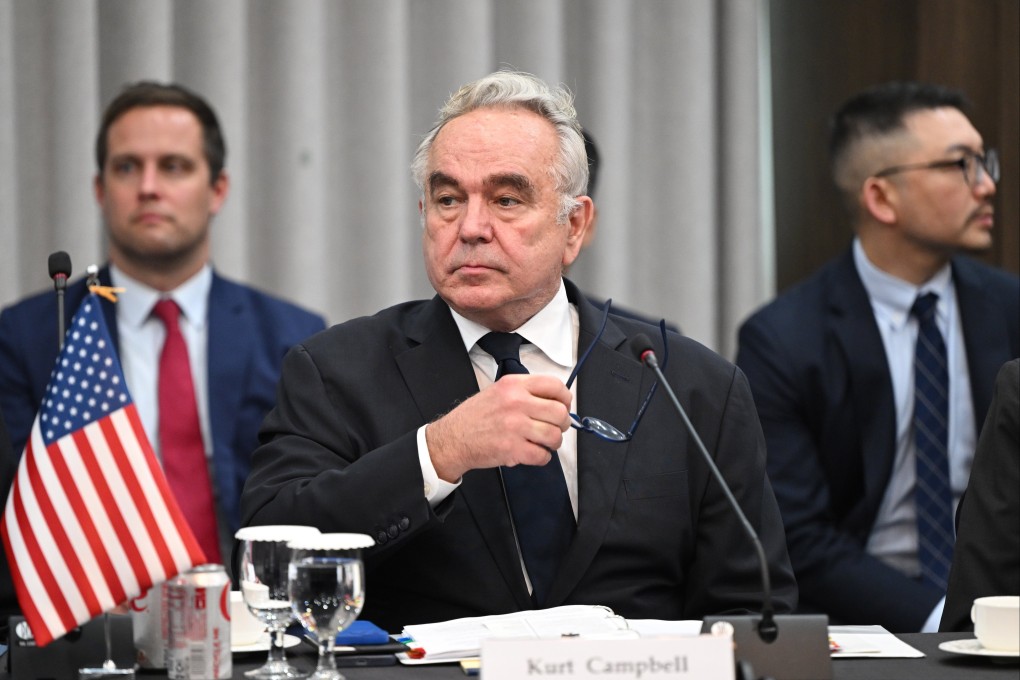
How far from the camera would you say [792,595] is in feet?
7.44

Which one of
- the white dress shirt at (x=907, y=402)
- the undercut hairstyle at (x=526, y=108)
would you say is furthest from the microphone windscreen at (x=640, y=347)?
the white dress shirt at (x=907, y=402)

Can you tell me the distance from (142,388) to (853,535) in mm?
1865

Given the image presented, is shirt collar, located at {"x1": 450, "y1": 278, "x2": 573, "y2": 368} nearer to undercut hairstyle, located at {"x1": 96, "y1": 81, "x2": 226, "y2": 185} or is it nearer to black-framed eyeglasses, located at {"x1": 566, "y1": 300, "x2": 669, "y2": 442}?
black-framed eyeglasses, located at {"x1": 566, "y1": 300, "x2": 669, "y2": 442}

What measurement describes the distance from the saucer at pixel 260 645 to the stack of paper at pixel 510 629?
15cm

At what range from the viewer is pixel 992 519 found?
2.12 metres

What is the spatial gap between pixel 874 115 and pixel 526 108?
1.90 meters

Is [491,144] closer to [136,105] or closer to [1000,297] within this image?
[136,105]

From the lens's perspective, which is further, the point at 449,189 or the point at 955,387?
the point at 955,387

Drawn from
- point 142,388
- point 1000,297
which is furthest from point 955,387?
point 142,388

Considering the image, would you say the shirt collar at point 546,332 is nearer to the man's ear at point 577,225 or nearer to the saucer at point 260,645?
the man's ear at point 577,225

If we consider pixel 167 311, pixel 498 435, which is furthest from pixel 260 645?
pixel 167 311

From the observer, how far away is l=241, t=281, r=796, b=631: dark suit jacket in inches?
86.3

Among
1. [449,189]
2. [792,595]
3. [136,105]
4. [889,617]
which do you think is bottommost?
[889,617]

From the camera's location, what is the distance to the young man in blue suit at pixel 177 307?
11.6 ft
